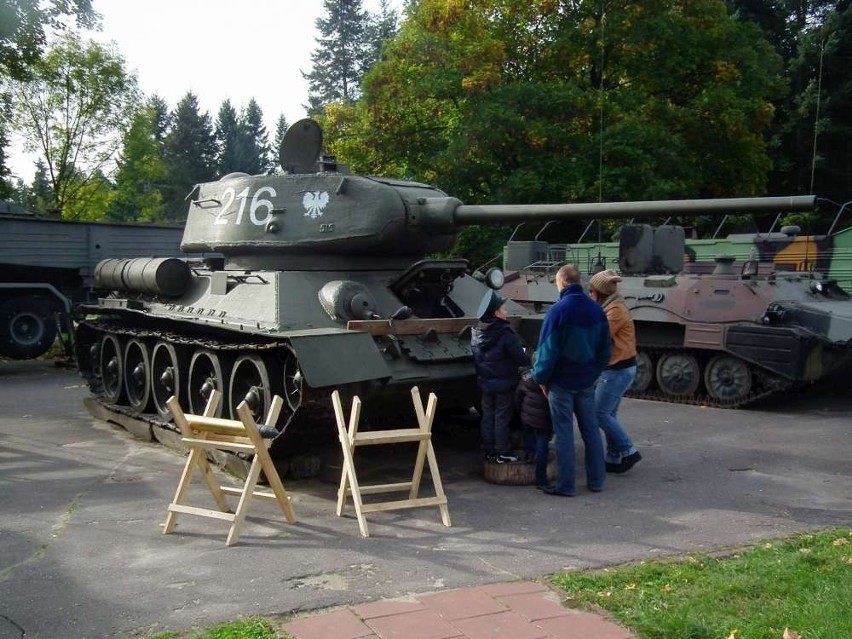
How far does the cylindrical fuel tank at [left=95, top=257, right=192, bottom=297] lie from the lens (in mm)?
9969

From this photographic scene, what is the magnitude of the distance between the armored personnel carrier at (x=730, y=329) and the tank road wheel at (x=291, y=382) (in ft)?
22.7

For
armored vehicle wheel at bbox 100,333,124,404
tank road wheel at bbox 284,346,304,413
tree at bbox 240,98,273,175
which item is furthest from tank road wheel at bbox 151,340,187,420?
tree at bbox 240,98,273,175

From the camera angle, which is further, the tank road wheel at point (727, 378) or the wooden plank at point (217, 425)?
the tank road wheel at point (727, 378)

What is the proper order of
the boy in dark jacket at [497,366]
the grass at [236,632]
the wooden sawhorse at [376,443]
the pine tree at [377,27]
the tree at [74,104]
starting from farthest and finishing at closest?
the pine tree at [377,27] < the tree at [74,104] < the boy in dark jacket at [497,366] < the wooden sawhorse at [376,443] < the grass at [236,632]

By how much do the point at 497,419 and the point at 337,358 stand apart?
156cm

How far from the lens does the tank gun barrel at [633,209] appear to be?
25.5 ft

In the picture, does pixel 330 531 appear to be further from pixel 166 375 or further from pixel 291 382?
pixel 166 375

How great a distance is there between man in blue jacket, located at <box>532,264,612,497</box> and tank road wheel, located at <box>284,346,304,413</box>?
6.59 ft

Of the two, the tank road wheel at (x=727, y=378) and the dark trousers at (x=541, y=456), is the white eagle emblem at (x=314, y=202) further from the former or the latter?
the tank road wheel at (x=727, y=378)

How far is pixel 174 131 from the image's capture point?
2408 inches

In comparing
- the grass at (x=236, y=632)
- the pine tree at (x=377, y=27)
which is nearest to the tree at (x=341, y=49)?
the pine tree at (x=377, y=27)

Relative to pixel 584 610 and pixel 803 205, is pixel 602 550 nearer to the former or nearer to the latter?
pixel 584 610

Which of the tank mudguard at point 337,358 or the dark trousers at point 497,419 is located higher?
the tank mudguard at point 337,358

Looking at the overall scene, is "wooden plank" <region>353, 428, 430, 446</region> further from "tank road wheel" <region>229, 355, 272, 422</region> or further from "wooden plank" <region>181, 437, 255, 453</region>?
"tank road wheel" <region>229, 355, 272, 422</region>
